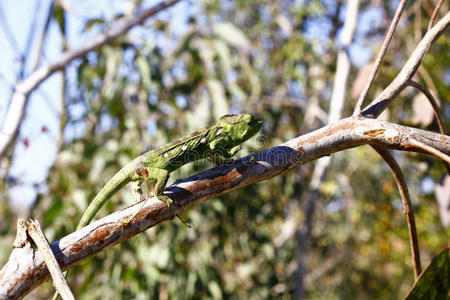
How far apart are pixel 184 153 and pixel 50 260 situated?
3.00ft

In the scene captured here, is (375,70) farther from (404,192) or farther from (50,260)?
(50,260)

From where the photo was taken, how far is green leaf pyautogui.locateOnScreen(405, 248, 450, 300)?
1316mm

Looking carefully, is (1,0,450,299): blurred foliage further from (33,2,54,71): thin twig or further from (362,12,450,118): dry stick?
(362,12,450,118): dry stick

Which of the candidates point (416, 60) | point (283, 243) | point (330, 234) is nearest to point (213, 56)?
point (283, 243)

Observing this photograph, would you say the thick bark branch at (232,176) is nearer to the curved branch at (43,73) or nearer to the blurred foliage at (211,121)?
the blurred foliage at (211,121)

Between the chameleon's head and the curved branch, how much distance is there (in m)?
1.73

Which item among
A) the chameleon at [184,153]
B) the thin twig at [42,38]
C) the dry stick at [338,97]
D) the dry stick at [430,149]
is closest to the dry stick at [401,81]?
the dry stick at [430,149]

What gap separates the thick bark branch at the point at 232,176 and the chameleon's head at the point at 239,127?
640mm

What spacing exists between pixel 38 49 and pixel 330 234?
5.97 m

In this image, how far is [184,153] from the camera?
1896mm

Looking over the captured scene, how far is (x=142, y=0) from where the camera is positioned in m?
5.22

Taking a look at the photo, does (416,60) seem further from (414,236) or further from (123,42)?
(123,42)

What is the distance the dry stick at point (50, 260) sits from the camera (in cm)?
99

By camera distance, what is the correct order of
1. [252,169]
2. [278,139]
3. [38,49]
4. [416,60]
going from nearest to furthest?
A: 1. [252,169]
2. [416,60]
3. [38,49]
4. [278,139]
